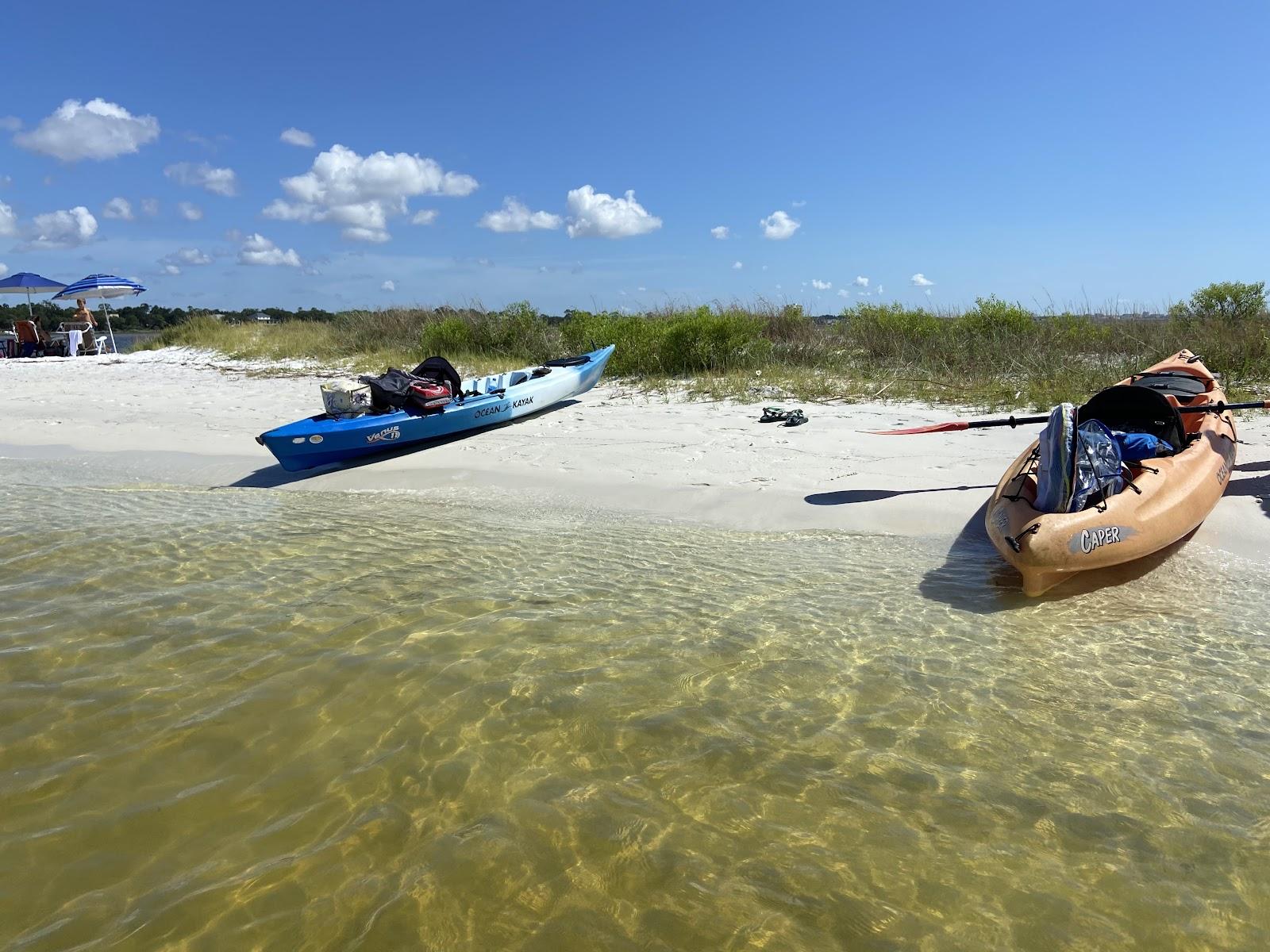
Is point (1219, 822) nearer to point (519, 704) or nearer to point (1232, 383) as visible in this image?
point (519, 704)

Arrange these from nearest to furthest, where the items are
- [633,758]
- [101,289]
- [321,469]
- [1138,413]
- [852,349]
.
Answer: [633,758] → [1138,413] → [321,469] → [852,349] → [101,289]

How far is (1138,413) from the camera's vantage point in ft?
20.4

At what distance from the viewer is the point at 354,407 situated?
8.73 metres

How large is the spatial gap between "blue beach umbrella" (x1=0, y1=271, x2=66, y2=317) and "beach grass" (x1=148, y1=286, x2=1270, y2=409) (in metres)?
8.16

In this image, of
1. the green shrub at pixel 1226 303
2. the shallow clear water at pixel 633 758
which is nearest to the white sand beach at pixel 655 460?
the shallow clear water at pixel 633 758

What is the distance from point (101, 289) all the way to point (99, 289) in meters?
0.04

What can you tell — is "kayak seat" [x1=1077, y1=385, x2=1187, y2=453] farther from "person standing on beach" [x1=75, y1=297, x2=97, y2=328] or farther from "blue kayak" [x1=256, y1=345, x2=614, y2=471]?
"person standing on beach" [x1=75, y1=297, x2=97, y2=328]

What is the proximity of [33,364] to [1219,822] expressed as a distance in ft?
76.4

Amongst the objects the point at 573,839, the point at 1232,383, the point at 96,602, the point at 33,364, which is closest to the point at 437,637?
the point at 573,839

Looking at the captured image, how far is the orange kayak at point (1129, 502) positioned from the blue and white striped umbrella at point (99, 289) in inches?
928

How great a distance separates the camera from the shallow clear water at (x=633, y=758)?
7.91 feet

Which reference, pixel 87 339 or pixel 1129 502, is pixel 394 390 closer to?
pixel 1129 502

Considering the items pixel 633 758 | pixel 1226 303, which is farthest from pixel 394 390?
pixel 1226 303

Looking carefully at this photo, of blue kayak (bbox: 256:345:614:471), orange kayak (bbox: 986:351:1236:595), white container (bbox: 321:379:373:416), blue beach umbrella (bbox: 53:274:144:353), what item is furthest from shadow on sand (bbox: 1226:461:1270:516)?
blue beach umbrella (bbox: 53:274:144:353)
